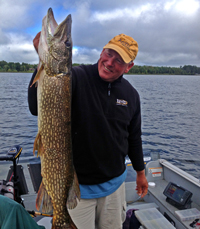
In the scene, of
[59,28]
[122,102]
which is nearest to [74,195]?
[122,102]

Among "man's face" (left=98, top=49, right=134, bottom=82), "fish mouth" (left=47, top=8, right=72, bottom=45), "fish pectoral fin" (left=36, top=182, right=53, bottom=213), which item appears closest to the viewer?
"fish mouth" (left=47, top=8, right=72, bottom=45)

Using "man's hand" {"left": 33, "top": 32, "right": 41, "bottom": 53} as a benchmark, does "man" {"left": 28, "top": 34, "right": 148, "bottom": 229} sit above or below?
below

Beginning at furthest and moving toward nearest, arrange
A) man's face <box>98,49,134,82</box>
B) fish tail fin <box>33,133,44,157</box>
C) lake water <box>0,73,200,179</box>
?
lake water <box>0,73,200,179</box>, man's face <box>98,49,134,82</box>, fish tail fin <box>33,133,44,157</box>

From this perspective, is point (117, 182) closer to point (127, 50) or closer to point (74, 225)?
point (74, 225)

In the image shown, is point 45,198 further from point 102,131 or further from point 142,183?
point 142,183

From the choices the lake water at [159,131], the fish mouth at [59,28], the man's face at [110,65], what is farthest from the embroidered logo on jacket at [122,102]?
the lake water at [159,131]

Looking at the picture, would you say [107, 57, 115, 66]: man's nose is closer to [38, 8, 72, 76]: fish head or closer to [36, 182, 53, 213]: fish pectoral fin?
[38, 8, 72, 76]: fish head

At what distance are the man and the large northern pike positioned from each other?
18 cm

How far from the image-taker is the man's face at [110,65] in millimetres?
2229

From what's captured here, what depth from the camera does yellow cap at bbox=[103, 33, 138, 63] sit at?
2.24 meters

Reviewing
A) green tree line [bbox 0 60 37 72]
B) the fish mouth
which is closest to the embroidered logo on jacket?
the fish mouth

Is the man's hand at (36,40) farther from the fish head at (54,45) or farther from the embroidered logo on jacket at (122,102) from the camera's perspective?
the embroidered logo on jacket at (122,102)

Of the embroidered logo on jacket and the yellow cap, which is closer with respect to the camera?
the yellow cap

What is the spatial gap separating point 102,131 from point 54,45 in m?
0.93
